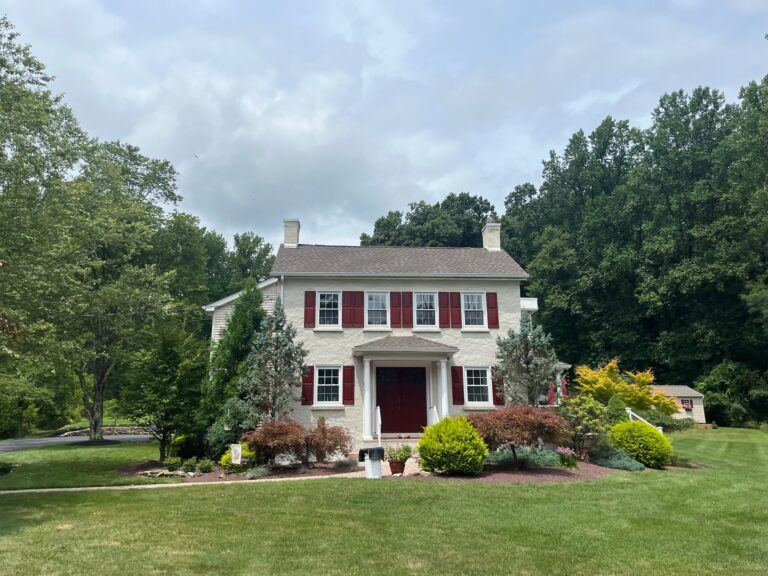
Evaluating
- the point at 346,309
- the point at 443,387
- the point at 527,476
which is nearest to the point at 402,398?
the point at 443,387

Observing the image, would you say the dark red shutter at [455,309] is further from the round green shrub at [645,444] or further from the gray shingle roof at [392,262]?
the round green shrub at [645,444]

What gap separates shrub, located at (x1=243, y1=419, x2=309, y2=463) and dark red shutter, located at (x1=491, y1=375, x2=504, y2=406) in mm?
7323

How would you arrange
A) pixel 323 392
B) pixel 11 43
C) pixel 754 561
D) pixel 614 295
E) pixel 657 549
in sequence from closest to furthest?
1. pixel 754 561
2. pixel 657 549
3. pixel 11 43
4. pixel 323 392
5. pixel 614 295

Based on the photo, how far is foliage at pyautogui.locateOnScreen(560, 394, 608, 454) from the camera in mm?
15023

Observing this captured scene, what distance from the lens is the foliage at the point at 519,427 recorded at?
12.8m

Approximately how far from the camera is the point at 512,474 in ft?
41.7

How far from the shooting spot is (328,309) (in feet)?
62.8

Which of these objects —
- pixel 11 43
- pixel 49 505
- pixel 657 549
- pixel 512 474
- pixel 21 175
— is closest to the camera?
pixel 657 549

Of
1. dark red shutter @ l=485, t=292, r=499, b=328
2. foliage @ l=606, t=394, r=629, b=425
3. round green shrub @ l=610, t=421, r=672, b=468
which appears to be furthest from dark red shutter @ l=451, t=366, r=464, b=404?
round green shrub @ l=610, t=421, r=672, b=468

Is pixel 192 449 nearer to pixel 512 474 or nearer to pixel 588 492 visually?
pixel 512 474

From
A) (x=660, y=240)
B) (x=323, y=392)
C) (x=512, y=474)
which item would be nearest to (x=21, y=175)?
(x=323, y=392)

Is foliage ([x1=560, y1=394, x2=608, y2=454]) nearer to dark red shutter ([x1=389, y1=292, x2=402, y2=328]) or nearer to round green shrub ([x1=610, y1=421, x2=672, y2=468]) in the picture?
round green shrub ([x1=610, y1=421, x2=672, y2=468])

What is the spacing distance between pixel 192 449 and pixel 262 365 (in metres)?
3.32

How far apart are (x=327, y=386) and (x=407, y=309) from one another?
156 inches
